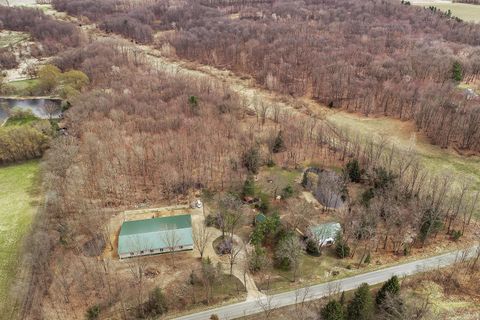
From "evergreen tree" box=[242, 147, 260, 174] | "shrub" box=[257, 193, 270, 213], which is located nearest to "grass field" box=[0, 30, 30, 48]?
"evergreen tree" box=[242, 147, 260, 174]

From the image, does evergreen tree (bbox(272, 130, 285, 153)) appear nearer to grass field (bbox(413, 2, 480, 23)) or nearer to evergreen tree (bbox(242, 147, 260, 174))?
evergreen tree (bbox(242, 147, 260, 174))

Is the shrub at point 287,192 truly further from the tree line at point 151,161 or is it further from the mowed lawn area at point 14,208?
the mowed lawn area at point 14,208

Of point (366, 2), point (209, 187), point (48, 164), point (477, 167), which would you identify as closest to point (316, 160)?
point (209, 187)

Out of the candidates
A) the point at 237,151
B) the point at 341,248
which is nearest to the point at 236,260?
the point at 341,248

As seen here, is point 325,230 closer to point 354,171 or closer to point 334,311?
point 334,311

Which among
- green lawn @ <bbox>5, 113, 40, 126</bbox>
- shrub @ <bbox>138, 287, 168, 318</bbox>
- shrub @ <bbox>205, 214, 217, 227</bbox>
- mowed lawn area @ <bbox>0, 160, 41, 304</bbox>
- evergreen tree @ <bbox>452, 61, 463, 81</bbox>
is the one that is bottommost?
mowed lawn area @ <bbox>0, 160, 41, 304</bbox>

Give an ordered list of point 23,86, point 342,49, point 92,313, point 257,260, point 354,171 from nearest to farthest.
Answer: point 92,313 < point 257,260 < point 354,171 < point 23,86 < point 342,49
